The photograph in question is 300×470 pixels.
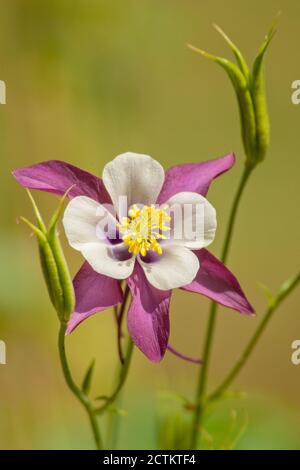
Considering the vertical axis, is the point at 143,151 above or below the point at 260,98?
below

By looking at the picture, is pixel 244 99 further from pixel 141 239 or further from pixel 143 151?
pixel 143 151

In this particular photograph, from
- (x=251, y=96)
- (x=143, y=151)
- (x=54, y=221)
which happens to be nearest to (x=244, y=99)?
(x=251, y=96)

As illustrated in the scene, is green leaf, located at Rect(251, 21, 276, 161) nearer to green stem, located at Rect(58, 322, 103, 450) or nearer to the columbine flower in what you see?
the columbine flower

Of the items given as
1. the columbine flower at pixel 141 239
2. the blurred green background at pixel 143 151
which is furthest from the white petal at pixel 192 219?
the blurred green background at pixel 143 151

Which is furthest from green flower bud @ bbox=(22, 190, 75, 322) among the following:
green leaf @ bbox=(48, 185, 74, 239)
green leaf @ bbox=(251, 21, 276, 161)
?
green leaf @ bbox=(251, 21, 276, 161)

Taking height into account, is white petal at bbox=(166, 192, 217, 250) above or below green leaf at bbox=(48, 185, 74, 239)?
below

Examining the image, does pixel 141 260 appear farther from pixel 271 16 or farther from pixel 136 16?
pixel 271 16

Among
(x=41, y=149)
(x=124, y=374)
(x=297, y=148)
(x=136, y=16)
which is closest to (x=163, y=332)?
(x=124, y=374)
